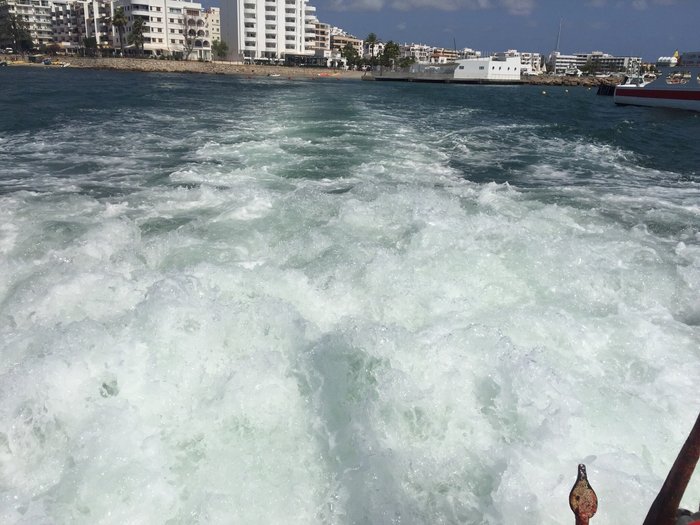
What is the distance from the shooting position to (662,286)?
6.36 metres

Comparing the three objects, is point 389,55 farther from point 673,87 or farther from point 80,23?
point 673,87

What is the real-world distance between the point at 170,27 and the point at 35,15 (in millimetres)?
45359

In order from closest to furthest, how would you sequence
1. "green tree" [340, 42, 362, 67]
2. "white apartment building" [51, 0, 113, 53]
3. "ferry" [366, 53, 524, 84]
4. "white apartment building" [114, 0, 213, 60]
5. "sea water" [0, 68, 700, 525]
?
"sea water" [0, 68, 700, 525] < "ferry" [366, 53, 524, 84] < "white apartment building" [114, 0, 213, 60] < "white apartment building" [51, 0, 113, 53] < "green tree" [340, 42, 362, 67]

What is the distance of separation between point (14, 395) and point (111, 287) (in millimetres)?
2003

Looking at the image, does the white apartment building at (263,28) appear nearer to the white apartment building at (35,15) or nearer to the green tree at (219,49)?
the green tree at (219,49)

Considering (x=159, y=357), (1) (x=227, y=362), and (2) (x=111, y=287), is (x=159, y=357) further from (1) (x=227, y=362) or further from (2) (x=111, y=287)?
(2) (x=111, y=287)

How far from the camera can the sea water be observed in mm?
3502

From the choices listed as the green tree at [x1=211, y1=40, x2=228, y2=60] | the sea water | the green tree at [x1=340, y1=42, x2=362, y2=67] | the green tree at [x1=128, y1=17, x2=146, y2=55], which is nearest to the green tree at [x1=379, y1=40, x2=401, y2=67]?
the green tree at [x1=340, y1=42, x2=362, y2=67]

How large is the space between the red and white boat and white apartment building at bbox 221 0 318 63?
260 feet

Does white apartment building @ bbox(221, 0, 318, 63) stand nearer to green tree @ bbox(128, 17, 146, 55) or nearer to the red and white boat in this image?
green tree @ bbox(128, 17, 146, 55)

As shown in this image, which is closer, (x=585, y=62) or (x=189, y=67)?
(x=189, y=67)

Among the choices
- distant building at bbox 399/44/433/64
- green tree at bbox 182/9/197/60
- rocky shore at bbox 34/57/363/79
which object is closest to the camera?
rocky shore at bbox 34/57/363/79

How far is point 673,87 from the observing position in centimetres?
3631

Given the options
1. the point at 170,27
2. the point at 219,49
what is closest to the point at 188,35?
the point at 170,27
